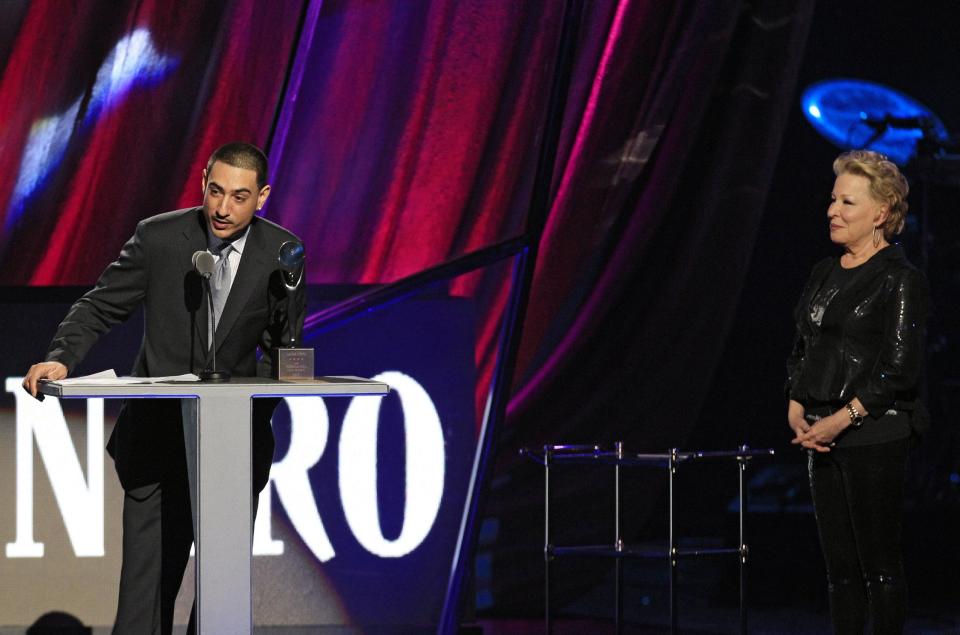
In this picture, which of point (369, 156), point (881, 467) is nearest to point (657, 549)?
point (881, 467)

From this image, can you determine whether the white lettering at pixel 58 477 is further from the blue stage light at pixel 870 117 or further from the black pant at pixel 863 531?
the blue stage light at pixel 870 117

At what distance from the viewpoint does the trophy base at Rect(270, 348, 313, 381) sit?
230 cm

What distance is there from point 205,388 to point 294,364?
0.20m

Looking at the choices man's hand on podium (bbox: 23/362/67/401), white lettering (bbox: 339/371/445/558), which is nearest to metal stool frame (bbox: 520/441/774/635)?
white lettering (bbox: 339/371/445/558)

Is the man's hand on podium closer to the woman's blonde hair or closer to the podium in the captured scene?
the podium

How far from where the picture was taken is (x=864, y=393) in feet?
9.07

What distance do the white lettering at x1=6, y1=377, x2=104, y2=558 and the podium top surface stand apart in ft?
4.93

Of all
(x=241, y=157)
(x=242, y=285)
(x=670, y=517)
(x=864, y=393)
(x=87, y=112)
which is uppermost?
(x=87, y=112)

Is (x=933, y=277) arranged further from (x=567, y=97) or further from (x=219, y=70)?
(x=219, y=70)

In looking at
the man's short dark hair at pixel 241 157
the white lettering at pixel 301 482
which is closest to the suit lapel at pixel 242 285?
the man's short dark hair at pixel 241 157

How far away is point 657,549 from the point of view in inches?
142

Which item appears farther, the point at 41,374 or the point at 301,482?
the point at 301,482

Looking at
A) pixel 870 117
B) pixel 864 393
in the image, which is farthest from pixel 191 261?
pixel 870 117

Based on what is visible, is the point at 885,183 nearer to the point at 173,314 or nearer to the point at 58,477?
the point at 173,314
